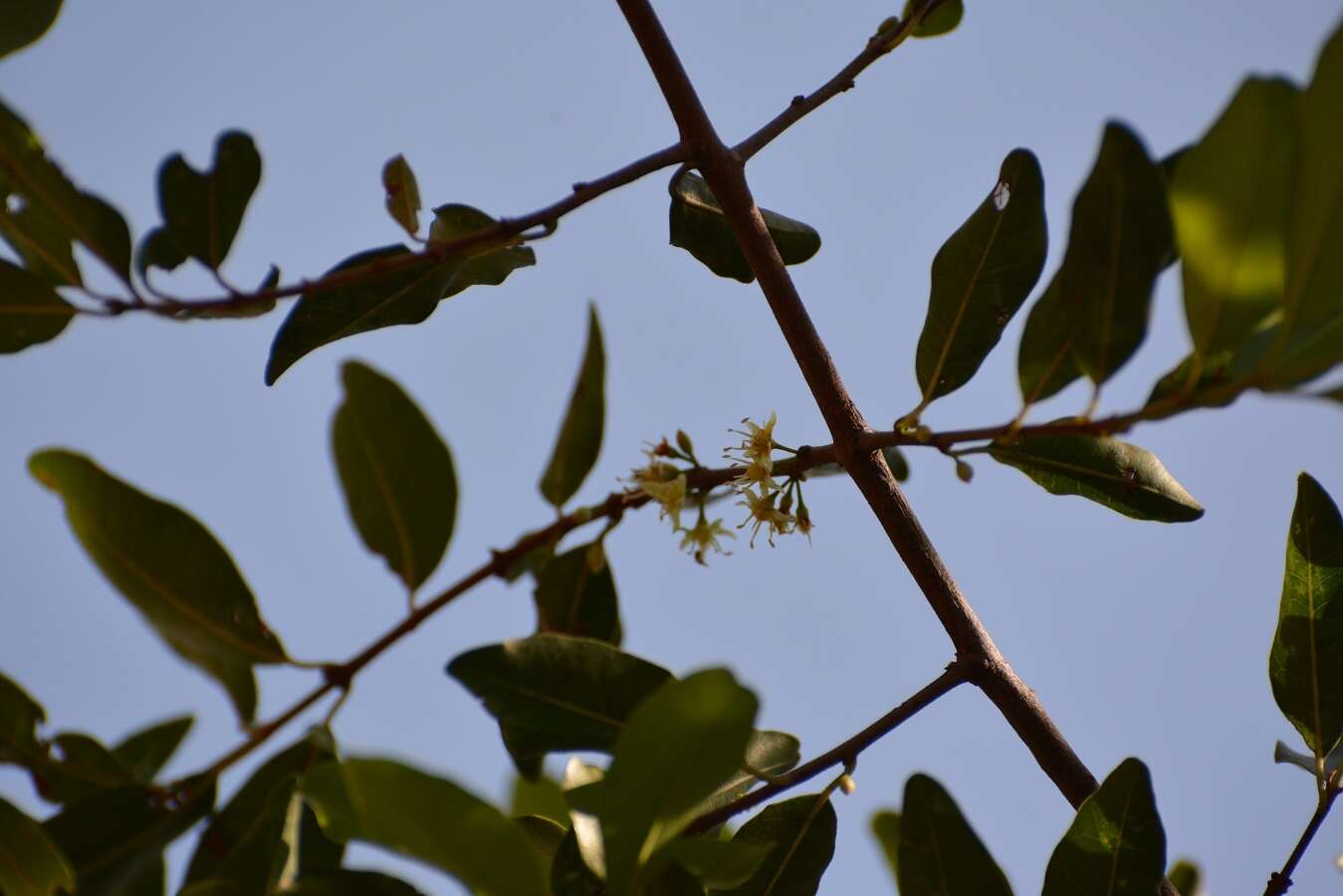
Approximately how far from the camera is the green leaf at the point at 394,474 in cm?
115

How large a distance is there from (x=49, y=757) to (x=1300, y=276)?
131 centimetres

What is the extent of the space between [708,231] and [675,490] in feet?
1.35

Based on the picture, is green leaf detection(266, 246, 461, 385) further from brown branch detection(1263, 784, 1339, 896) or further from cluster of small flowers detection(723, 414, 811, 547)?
brown branch detection(1263, 784, 1339, 896)

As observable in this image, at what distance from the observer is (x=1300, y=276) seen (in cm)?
99

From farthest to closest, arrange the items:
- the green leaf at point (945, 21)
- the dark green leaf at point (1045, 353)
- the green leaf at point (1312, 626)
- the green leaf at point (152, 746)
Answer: the green leaf at point (945, 21) → the green leaf at point (1312, 626) → the green leaf at point (152, 746) → the dark green leaf at point (1045, 353)

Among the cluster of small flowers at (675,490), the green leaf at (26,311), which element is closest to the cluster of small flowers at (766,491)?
the cluster of small flowers at (675,490)

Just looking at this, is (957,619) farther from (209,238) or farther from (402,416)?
(209,238)

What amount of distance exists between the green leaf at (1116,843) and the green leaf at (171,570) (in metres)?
0.91

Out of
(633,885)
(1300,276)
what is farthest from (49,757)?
(1300,276)

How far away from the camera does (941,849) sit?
126cm

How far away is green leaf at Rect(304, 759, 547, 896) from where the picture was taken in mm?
914

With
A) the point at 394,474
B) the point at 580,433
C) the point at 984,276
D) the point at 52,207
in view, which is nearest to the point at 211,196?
the point at 52,207

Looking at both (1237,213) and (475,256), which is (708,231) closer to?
(475,256)

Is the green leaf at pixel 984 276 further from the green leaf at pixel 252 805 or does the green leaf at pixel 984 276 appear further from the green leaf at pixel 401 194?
the green leaf at pixel 252 805
